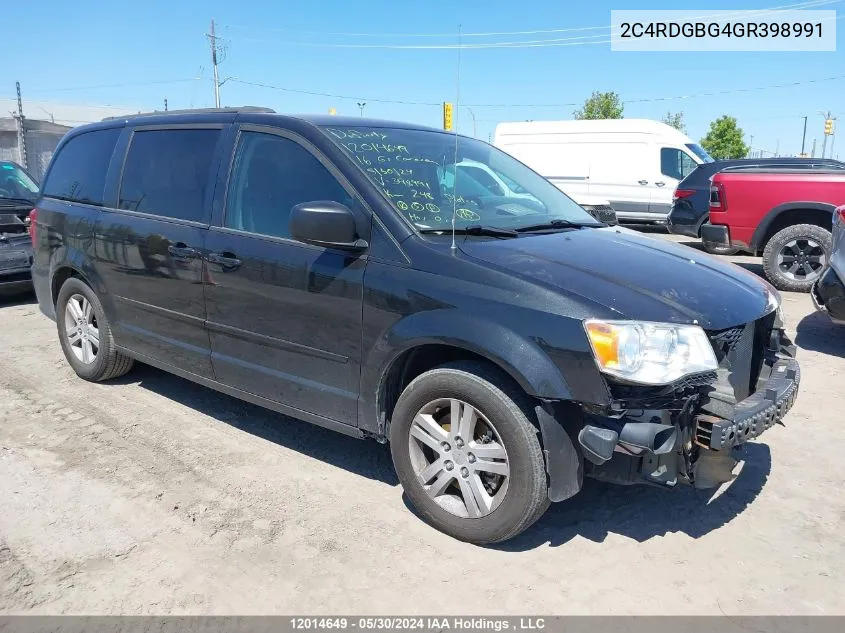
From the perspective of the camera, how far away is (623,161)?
16.0 meters

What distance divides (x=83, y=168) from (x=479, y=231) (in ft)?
11.0

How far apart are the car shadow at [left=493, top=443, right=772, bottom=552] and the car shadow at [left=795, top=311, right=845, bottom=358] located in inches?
122

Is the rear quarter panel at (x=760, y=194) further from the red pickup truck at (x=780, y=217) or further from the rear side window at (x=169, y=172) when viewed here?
the rear side window at (x=169, y=172)

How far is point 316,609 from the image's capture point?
2555 millimetres

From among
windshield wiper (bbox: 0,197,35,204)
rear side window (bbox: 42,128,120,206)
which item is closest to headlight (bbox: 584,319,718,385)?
rear side window (bbox: 42,128,120,206)

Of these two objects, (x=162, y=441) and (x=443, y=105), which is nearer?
(x=443, y=105)

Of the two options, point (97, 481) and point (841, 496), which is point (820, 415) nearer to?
point (841, 496)

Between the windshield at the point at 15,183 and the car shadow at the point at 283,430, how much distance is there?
468cm

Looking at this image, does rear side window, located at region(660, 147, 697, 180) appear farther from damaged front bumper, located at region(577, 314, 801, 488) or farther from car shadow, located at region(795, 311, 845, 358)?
damaged front bumper, located at region(577, 314, 801, 488)

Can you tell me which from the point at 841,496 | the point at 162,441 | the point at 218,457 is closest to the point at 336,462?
the point at 218,457

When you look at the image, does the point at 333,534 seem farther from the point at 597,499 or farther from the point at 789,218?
the point at 789,218

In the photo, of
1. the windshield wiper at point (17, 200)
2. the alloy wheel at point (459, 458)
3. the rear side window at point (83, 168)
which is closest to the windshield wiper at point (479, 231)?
the alloy wheel at point (459, 458)

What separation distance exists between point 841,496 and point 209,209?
374 cm

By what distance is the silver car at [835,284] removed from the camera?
5.40 meters
